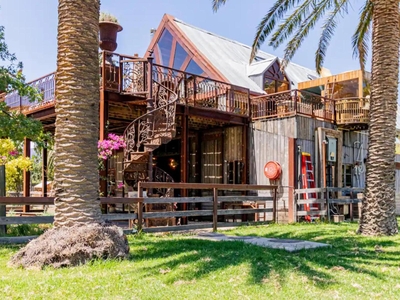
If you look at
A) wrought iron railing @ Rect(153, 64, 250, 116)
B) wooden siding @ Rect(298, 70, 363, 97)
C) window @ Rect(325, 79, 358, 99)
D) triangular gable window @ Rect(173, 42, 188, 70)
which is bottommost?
wrought iron railing @ Rect(153, 64, 250, 116)

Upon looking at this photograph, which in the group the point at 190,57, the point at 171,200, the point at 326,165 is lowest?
the point at 171,200

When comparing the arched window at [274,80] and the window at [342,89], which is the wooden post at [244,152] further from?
the arched window at [274,80]

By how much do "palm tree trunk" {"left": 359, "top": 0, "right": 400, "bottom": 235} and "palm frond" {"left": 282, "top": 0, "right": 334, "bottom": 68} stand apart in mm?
3189

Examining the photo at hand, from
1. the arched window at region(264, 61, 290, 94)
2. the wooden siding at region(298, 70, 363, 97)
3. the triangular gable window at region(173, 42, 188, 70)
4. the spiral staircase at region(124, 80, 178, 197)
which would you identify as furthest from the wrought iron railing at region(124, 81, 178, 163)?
the arched window at region(264, 61, 290, 94)

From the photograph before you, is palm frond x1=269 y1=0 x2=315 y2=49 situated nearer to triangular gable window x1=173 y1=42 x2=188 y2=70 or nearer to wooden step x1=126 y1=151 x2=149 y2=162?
wooden step x1=126 y1=151 x2=149 y2=162

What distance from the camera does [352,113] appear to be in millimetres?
15227

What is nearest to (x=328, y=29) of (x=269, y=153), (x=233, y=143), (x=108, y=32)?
(x=269, y=153)

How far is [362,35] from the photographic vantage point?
13195 mm

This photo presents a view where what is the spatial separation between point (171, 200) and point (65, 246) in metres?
4.18

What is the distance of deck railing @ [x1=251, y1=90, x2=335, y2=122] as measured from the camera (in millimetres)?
14500

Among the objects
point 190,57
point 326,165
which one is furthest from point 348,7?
point 190,57

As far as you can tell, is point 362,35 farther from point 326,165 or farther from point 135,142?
point 135,142

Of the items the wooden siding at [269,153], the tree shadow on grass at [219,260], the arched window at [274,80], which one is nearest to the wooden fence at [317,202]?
the wooden siding at [269,153]

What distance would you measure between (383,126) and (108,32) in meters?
9.39
